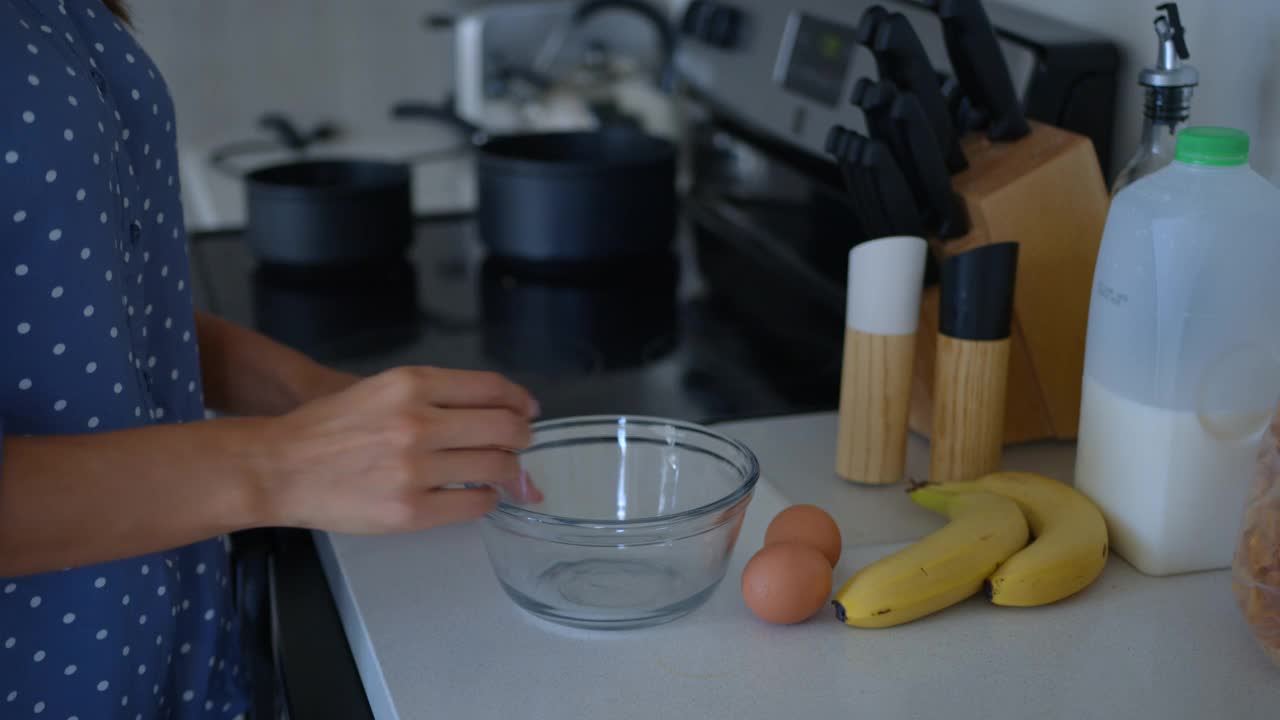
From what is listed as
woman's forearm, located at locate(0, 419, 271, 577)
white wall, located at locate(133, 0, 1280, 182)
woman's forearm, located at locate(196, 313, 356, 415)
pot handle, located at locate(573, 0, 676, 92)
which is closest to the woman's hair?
woman's forearm, located at locate(196, 313, 356, 415)

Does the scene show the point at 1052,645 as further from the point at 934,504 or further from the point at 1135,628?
the point at 934,504

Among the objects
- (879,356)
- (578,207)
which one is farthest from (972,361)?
(578,207)

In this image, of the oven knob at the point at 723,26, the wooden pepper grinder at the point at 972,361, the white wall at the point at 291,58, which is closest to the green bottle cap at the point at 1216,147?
the wooden pepper grinder at the point at 972,361

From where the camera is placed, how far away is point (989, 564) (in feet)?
2.50

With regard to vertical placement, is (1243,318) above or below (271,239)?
above

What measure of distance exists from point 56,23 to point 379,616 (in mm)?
400

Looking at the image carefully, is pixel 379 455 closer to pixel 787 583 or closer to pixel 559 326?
pixel 787 583

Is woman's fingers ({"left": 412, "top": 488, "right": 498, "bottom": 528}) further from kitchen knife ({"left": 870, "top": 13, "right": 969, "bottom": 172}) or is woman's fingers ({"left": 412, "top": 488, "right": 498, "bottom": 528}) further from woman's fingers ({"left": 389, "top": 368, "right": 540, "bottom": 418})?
kitchen knife ({"left": 870, "top": 13, "right": 969, "bottom": 172})

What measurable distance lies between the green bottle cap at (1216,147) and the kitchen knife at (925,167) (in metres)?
0.18

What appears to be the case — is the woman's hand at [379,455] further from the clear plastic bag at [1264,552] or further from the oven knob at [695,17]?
the oven knob at [695,17]

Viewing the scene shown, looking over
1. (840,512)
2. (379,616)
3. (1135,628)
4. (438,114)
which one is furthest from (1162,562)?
(438,114)

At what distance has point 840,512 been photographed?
2.96 feet

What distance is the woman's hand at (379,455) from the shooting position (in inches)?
26.6

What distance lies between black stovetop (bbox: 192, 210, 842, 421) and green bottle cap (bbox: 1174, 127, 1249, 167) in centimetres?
43
